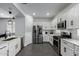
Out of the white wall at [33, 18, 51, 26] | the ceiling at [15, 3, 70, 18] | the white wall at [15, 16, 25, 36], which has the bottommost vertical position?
the white wall at [15, 16, 25, 36]

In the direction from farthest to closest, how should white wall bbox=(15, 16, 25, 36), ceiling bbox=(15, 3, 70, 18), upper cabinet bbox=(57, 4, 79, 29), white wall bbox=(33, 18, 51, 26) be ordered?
white wall bbox=(33, 18, 51, 26)
white wall bbox=(15, 16, 25, 36)
ceiling bbox=(15, 3, 70, 18)
upper cabinet bbox=(57, 4, 79, 29)

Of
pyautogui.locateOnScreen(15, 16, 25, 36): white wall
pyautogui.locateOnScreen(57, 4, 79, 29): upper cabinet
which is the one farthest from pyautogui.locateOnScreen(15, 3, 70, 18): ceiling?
pyautogui.locateOnScreen(15, 16, 25, 36): white wall

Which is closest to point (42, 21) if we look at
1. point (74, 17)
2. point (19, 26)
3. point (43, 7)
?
point (19, 26)

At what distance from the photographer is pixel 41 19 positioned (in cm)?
833

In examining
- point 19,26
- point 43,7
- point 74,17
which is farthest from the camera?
point 19,26

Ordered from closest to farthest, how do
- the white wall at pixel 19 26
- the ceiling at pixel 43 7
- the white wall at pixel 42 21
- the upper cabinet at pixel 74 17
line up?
the upper cabinet at pixel 74 17, the ceiling at pixel 43 7, the white wall at pixel 19 26, the white wall at pixel 42 21

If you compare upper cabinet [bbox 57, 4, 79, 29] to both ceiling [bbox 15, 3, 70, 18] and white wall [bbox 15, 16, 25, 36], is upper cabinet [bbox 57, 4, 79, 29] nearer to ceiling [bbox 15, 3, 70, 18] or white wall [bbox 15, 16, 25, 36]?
ceiling [bbox 15, 3, 70, 18]

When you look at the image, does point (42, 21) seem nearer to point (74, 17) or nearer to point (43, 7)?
point (43, 7)

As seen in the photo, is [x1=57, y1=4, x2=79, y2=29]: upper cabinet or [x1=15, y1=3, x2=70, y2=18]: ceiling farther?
[x1=15, y1=3, x2=70, y2=18]: ceiling

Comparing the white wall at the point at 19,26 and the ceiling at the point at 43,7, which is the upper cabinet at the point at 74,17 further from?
the white wall at the point at 19,26

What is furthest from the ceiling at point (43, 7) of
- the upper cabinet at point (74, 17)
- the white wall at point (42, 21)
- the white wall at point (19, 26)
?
the white wall at point (42, 21)

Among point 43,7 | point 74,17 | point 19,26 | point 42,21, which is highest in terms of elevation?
point 43,7

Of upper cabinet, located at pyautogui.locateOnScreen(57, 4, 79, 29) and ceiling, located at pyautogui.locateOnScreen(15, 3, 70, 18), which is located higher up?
ceiling, located at pyautogui.locateOnScreen(15, 3, 70, 18)

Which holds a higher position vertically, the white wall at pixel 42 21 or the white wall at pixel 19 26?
the white wall at pixel 42 21
